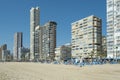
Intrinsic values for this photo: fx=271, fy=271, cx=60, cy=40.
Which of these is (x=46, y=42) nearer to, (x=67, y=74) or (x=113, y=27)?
(x=113, y=27)

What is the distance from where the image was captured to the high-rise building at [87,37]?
130500mm

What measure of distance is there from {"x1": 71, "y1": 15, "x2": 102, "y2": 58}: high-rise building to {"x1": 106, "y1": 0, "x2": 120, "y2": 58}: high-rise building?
489 inches

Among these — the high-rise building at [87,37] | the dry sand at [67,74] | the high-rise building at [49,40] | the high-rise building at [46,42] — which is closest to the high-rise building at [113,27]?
the high-rise building at [87,37]

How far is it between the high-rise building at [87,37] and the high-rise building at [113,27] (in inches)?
489

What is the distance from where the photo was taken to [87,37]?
449 ft

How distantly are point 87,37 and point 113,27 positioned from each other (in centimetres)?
2703

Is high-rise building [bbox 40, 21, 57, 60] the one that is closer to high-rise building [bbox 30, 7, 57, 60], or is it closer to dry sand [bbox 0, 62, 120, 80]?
high-rise building [bbox 30, 7, 57, 60]

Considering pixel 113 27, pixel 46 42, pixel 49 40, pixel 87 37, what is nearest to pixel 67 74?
pixel 113 27

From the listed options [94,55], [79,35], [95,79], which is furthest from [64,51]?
[95,79]

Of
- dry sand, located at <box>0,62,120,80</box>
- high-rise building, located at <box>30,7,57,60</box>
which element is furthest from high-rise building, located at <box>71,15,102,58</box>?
dry sand, located at <box>0,62,120,80</box>

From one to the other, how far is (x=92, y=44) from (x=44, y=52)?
59.8 m

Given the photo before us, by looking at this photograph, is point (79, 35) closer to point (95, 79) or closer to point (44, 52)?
point (44, 52)

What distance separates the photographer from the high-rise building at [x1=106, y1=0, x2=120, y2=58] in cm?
10725

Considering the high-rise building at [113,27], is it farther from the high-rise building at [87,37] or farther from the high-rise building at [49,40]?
the high-rise building at [49,40]
